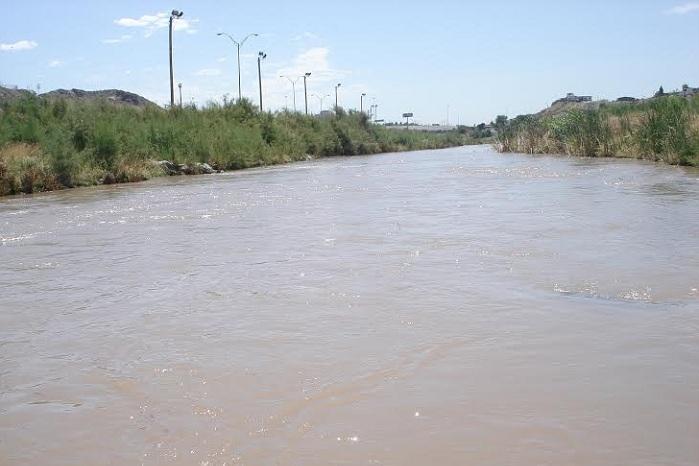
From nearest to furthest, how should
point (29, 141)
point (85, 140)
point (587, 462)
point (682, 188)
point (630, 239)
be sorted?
1. point (587, 462)
2. point (630, 239)
3. point (682, 188)
4. point (29, 141)
5. point (85, 140)

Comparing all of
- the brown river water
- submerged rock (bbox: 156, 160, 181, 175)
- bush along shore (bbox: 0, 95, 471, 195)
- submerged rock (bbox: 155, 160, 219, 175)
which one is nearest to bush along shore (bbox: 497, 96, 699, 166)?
the brown river water

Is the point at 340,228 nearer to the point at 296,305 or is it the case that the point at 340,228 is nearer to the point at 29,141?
the point at 296,305

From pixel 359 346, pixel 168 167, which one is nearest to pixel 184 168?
pixel 168 167

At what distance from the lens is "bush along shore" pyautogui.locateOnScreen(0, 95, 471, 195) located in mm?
23250

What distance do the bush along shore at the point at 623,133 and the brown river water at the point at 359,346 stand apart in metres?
14.7

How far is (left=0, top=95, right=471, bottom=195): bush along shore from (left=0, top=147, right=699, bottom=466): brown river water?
12956 millimetres

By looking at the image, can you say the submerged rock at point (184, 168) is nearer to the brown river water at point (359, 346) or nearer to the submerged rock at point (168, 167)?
the submerged rock at point (168, 167)

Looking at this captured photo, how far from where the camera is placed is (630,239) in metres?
9.49

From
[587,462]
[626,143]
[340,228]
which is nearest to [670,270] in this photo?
[587,462]

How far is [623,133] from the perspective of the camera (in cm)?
3155

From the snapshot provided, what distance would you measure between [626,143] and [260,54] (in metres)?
38.2

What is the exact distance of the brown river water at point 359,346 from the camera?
373 cm

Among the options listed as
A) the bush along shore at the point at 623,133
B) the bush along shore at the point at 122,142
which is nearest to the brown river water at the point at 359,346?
the bush along shore at the point at 122,142

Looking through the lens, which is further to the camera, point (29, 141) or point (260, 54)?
point (260, 54)
